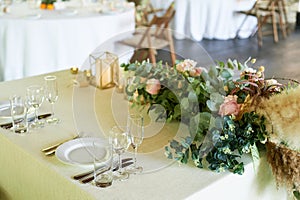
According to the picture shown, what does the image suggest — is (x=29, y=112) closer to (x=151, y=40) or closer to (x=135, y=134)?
(x=135, y=134)

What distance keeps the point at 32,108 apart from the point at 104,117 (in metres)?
0.29

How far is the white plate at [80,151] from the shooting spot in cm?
125

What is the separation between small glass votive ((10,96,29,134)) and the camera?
147 centimetres

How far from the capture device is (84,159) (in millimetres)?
1270

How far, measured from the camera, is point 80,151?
1.33m

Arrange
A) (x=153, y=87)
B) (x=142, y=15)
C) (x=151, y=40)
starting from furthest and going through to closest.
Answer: (x=142, y=15)
(x=151, y=40)
(x=153, y=87)

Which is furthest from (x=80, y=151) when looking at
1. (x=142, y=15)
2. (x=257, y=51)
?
(x=257, y=51)

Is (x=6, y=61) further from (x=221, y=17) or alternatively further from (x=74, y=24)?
(x=221, y=17)

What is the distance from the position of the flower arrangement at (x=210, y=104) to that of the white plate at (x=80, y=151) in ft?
0.72

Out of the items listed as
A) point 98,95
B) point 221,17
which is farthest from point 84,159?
point 221,17

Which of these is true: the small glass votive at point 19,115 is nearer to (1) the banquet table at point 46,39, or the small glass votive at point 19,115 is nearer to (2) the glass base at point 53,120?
(2) the glass base at point 53,120

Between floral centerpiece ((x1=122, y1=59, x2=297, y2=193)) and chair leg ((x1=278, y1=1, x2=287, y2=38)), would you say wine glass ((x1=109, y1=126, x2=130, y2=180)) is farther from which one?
→ chair leg ((x1=278, y1=1, x2=287, y2=38))

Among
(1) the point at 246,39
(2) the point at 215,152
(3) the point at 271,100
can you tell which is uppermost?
(3) the point at 271,100

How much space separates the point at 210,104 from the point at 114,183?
39 centimetres
